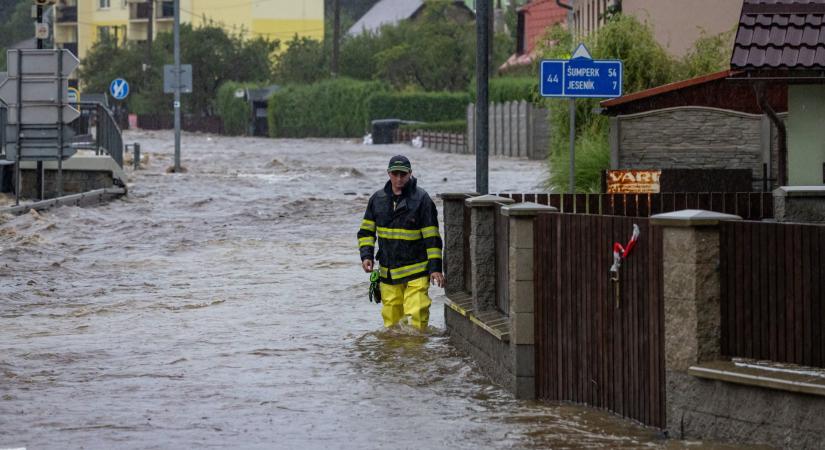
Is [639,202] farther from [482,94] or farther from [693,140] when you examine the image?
[693,140]

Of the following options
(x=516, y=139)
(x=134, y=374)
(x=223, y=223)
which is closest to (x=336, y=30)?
(x=516, y=139)

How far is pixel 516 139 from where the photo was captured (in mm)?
53500

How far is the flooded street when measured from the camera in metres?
9.52

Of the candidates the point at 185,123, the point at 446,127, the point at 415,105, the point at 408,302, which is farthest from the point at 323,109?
the point at 408,302

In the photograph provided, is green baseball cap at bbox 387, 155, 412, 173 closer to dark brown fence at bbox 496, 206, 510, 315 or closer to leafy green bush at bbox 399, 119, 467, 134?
dark brown fence at bbox 496, 206, 510, 315

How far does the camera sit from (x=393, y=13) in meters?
118

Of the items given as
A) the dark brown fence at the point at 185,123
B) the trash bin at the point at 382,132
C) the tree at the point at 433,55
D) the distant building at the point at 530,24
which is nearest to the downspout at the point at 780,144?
the distant building at the point at 530,24

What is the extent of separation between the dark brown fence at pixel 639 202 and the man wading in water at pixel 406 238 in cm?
84

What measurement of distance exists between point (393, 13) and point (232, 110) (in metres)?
20.6

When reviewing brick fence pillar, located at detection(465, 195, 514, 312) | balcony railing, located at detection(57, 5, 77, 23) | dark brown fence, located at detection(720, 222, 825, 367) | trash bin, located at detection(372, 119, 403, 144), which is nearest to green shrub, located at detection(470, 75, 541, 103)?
trash bin, located at detection(372, 119, 403, 144)

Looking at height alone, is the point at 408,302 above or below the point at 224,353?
above

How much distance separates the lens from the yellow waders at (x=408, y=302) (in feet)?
43.3

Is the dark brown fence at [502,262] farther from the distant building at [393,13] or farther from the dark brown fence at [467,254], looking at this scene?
the distant building at [393,13]

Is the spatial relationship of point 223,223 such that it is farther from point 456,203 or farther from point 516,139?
point 516,139
